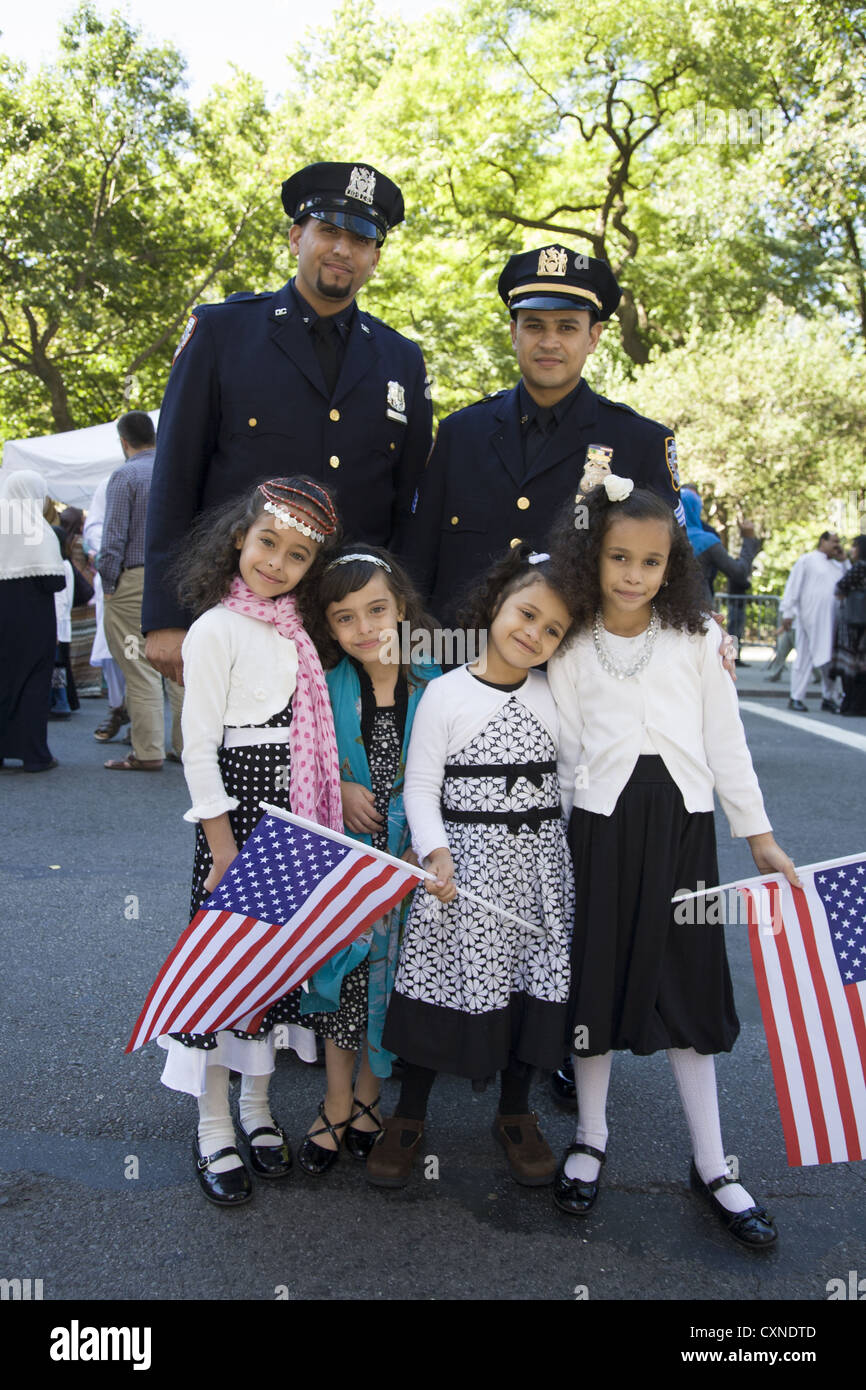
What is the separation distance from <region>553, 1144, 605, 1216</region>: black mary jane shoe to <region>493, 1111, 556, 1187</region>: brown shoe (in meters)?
0.04

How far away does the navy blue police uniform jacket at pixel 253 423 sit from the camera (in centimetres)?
312

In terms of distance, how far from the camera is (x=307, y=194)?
320 cm

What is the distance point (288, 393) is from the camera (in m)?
3.15

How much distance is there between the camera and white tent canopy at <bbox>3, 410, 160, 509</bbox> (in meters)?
12.7

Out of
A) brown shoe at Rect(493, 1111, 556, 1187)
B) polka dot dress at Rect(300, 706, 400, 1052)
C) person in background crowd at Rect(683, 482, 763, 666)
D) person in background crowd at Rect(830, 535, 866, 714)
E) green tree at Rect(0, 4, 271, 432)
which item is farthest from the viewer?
green tree at Rect(0, 4, 271, 432)

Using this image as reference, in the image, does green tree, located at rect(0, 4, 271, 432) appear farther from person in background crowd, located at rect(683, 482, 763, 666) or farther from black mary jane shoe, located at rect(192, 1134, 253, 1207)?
black mary jane shoe, located at rect(192, 1134, 253, 1207)

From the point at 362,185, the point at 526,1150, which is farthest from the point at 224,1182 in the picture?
the point at 362,185

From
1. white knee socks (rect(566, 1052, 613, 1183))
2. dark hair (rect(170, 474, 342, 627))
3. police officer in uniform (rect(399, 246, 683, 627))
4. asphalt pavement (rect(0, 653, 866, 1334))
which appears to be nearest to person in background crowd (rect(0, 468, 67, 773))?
asphalt pavement (rect(0, 653, 866, 1334))

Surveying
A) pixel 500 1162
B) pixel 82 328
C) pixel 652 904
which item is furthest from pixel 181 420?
pixel 82 328

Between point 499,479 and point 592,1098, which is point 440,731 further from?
point 592,1098

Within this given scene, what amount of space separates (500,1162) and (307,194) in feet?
8.86

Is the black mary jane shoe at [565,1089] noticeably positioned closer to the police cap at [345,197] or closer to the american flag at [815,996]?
the american flag at [815,996]

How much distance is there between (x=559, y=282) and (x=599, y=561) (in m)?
0.89

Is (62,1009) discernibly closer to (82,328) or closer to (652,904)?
(652,904)
